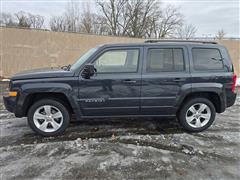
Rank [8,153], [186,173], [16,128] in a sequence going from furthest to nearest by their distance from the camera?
1. [16,128]
2. [8,153]
3. [186,173]

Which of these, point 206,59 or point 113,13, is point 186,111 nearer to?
point 206,59

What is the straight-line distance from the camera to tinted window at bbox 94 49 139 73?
3.91 meters

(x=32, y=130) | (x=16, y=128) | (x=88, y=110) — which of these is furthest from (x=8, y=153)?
(x=88, y=110)

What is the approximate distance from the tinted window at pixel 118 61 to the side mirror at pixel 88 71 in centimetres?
15

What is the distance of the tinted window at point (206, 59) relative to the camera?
4.09 metres

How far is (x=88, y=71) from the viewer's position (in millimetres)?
3734

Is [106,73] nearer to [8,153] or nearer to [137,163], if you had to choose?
[137,163]

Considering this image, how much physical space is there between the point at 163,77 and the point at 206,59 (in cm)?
106

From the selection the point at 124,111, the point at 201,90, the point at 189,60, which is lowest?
the point at 124,111

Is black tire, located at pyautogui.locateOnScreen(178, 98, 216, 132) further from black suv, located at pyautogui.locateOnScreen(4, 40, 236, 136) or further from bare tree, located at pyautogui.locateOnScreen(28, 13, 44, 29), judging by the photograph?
bare tree, located at pyautogui.locateOnScreen(28, 13, 44, 29)

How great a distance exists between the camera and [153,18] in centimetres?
2881

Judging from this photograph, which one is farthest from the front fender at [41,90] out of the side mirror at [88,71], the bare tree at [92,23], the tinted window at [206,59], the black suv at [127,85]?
the bare tree at [92,23]

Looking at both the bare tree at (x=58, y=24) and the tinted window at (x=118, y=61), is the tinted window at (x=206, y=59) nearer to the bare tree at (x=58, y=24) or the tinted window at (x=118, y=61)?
the tinted window at (x=118, y=61)

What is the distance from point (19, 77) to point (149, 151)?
2.83m
